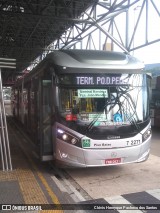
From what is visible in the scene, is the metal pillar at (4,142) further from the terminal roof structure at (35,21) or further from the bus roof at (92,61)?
the terminal roof structure at (35,21)

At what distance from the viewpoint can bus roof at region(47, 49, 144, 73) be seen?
7855 mm

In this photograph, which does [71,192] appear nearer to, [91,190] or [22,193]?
[91,190]

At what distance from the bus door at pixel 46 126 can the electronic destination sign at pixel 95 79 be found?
0.63 m

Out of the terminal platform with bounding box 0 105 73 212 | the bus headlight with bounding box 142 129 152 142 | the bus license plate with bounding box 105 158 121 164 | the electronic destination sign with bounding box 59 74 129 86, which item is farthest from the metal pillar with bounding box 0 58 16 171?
the bus headlight with bounding box 142 129 152 142

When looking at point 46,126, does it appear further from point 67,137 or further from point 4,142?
point 4,142

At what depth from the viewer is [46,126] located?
8.41 meters

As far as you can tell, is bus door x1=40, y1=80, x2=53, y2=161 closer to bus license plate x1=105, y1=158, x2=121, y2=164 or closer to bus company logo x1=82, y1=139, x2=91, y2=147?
bus company logo x1=82, y1=139, x2=91, y2=147

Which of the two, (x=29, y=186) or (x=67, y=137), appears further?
(x=67, y=137)

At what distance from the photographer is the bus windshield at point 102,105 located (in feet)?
25.6

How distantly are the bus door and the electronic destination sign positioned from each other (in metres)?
0.63

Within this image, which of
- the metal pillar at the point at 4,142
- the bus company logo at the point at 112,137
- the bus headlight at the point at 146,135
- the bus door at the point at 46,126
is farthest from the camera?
the metal pillar at the point at 4,142

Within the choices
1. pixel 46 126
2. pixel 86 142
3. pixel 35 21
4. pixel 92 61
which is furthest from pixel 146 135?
pixel 35 21

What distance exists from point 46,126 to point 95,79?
5.47ft

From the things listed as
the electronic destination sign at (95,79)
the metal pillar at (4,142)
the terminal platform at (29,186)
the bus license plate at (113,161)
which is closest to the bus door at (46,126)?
the terminal platform at (29,186)
